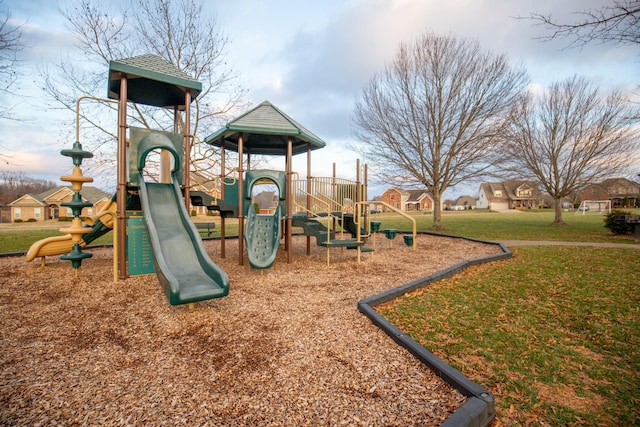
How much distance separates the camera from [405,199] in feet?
235

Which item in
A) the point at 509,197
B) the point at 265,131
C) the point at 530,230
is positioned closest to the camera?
the point at 265,131

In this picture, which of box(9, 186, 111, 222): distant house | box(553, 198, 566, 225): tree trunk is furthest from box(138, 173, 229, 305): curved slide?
box(9, 186, 111, 222): distant house

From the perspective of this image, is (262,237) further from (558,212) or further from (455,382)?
(558,212)

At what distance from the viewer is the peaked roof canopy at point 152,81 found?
20.4 ft

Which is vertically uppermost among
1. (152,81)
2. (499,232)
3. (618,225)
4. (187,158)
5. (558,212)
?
(152,81)

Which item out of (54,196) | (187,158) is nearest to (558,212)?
(187,158)

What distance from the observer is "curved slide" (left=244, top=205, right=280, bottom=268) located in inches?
267

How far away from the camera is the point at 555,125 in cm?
1900

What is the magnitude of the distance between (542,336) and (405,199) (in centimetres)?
7040

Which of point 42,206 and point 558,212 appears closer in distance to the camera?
point 558,212

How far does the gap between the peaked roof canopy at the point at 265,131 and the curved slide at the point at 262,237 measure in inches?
82.7

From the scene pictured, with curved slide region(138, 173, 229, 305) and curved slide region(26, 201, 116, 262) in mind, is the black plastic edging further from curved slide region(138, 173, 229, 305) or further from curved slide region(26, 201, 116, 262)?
curved slide region(26, 201, 116, 262)

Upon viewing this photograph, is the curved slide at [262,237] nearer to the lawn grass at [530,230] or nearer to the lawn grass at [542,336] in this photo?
the lawn grass at [542,336]

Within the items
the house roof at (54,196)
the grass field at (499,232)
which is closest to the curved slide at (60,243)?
the grass field at (499,232)
